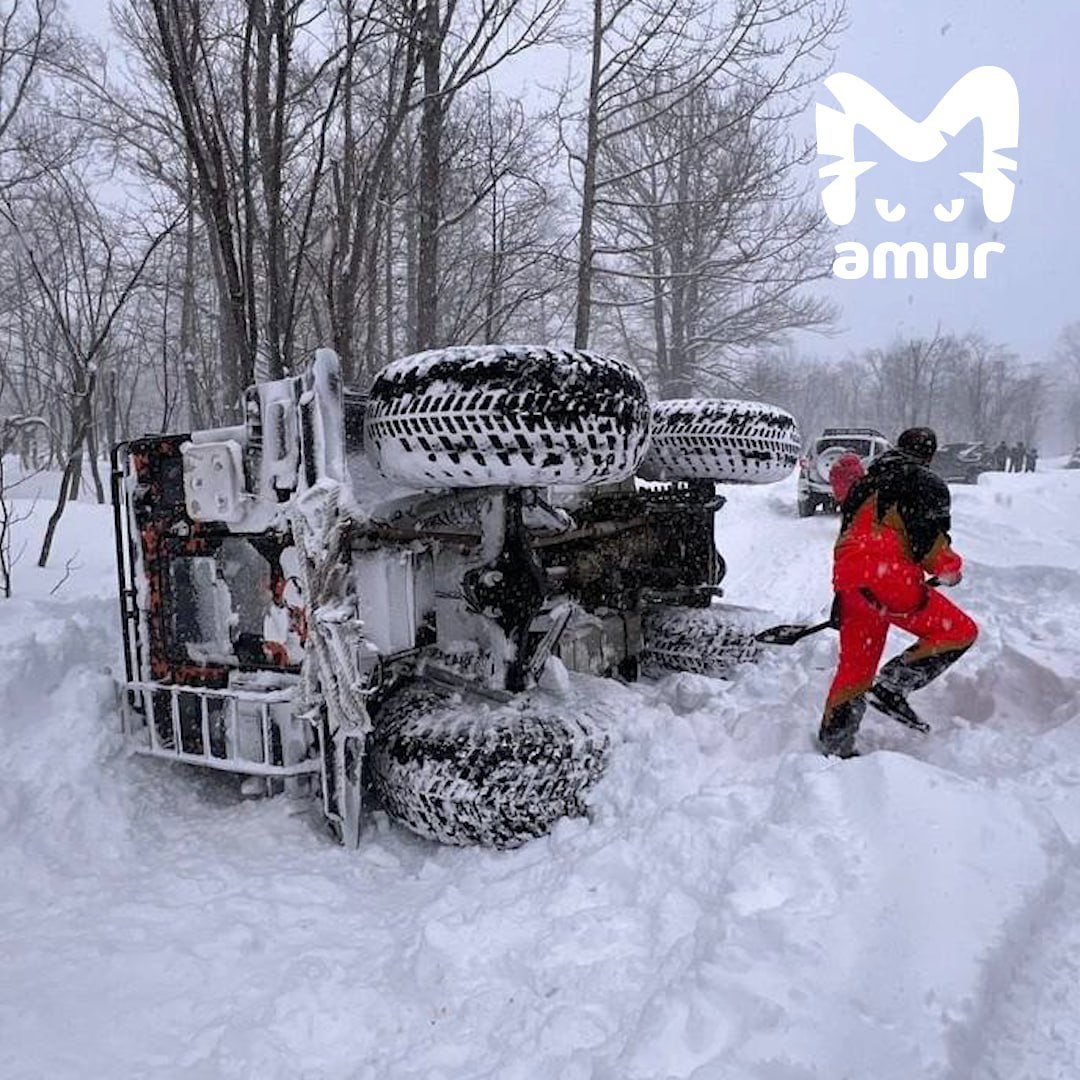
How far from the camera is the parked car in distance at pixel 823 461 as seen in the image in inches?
579

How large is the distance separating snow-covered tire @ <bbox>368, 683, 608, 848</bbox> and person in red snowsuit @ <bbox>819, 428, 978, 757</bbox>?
923 millimetres

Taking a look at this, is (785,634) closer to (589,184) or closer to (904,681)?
(904,681)

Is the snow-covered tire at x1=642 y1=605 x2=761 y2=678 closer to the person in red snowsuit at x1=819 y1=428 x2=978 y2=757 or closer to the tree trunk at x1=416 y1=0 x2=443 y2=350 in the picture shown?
the person in red snowsuit at x1=819 y1=428 x2=978 y2=757

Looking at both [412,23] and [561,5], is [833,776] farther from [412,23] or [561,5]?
[561,5]

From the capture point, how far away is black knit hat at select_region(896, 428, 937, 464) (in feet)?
10.2

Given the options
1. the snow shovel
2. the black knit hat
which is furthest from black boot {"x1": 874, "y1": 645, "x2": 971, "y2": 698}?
the black knit hat

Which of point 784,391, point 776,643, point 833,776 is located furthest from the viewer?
point 784,391

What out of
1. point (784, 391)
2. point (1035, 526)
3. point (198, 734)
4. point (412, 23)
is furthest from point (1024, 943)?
point (784, 391)

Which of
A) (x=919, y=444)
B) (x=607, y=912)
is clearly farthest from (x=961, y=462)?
(x=607, y=912)

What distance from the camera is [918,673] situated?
3.04 meters

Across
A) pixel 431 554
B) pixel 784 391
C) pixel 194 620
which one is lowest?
pixel 194 620

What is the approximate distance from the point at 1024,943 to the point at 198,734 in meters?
2.67

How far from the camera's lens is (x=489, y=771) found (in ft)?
8.73

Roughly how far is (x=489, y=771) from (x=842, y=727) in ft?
4.22
